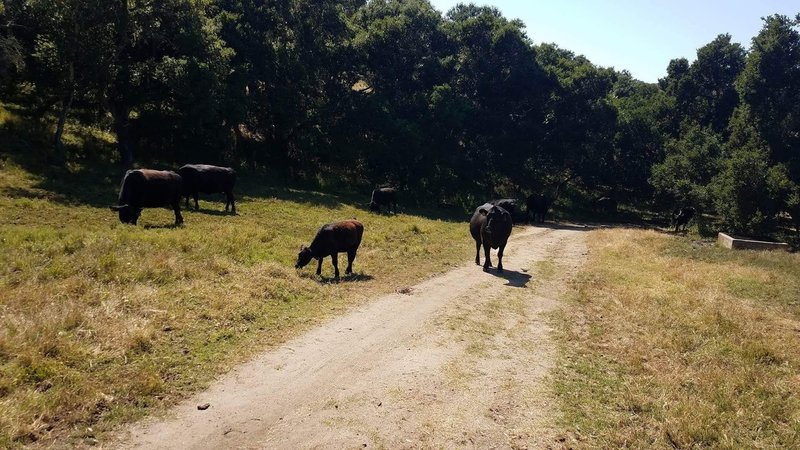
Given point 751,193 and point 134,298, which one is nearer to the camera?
point 134,298

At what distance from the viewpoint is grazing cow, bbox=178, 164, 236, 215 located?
84.4ft

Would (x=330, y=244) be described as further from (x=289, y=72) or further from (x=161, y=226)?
(x=289, y=72)

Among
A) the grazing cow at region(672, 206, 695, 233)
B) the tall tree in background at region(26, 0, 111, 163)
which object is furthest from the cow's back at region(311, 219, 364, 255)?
the grazing cow at region(672, 206, 695, 233)

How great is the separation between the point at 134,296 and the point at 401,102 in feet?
128

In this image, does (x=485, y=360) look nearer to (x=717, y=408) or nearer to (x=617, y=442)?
(x=617, y=442)

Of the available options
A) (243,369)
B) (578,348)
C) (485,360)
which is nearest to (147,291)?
(243,369)

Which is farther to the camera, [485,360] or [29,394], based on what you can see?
[485,360]

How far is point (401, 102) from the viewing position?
46594 millimetres

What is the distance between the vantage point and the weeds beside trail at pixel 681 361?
7.48 m

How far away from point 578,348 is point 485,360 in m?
2.58

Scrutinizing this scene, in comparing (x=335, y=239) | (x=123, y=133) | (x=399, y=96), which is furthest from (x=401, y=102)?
(x=335, y=239)

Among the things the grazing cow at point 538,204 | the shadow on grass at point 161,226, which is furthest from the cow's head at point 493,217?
the grazing cow at point 538,204

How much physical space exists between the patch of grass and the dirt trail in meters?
0.67

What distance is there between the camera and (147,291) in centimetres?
1101
